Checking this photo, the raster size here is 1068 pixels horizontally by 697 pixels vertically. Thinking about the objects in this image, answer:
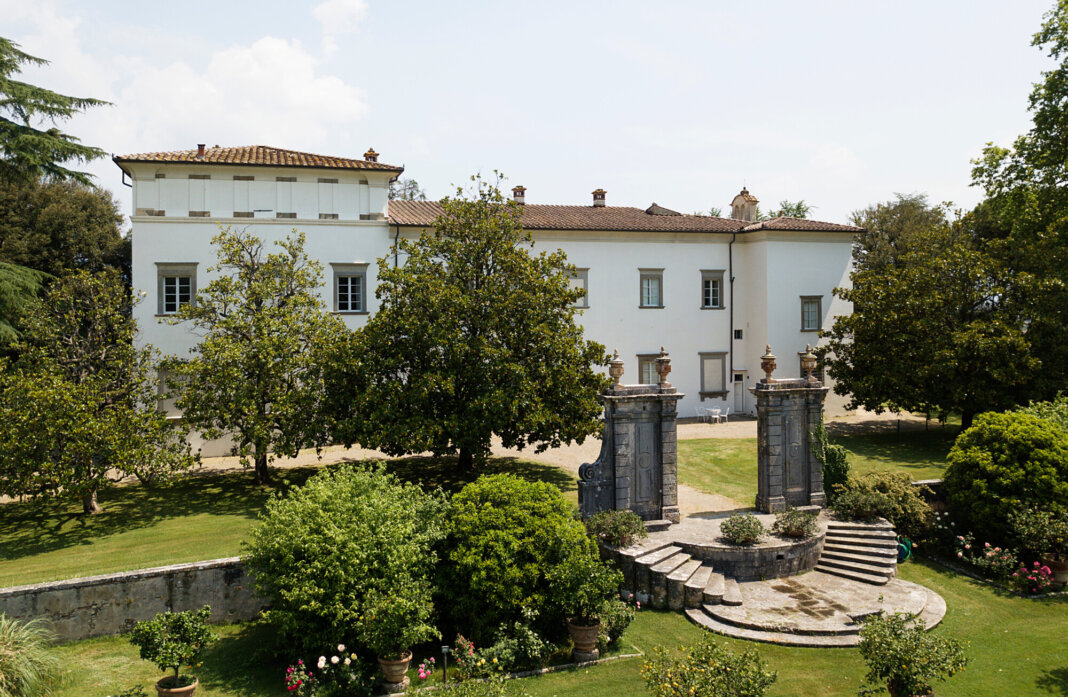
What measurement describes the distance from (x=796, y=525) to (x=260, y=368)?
15.2 meters

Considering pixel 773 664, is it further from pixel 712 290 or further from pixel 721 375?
pixel 712 290

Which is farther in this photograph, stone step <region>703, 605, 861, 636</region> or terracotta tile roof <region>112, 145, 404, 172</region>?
terracotta tile roof <region>112, 145, 404, 172</region>

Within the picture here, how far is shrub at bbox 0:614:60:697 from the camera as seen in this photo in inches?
411

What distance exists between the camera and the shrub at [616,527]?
14.9 meters

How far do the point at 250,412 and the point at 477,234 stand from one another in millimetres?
8353

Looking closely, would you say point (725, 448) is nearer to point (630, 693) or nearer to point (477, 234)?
point (477, 234)

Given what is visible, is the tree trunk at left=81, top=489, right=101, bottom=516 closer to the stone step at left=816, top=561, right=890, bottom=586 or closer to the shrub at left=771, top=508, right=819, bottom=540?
the shrub at left=771, top=508, right=819, bottom=540

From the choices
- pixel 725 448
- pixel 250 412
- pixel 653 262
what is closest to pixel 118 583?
pixel 250 412

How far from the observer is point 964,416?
87.8 ft

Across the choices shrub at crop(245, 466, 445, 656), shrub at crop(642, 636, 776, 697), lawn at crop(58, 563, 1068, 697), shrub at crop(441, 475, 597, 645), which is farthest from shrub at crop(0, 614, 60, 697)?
shrub at crop(642, 636, 776, 697)

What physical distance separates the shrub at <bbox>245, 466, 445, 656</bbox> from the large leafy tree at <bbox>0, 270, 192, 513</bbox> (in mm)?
7517

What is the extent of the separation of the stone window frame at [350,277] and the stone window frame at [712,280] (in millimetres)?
15167

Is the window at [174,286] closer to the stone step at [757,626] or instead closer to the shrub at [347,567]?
the shrub at [347,567]

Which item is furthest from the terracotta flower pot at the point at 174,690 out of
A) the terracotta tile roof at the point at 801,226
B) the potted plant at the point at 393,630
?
the terracotta tile roof at the point at 801,226
